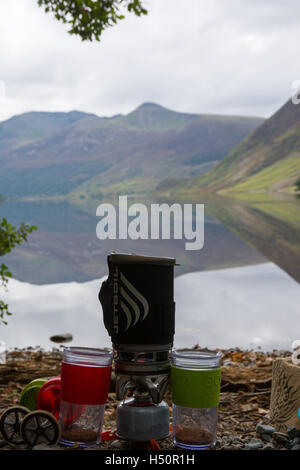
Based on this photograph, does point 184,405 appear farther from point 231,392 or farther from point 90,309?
point 90,309

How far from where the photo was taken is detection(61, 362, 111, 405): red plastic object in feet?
15.3

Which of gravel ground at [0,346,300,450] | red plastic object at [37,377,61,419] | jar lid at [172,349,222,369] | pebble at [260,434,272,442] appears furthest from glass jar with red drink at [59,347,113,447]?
pebble at [260,434,272,442]

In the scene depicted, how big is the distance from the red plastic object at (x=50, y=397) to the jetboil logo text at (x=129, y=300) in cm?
96

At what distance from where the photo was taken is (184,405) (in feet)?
15.3

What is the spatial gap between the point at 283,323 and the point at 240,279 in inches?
365

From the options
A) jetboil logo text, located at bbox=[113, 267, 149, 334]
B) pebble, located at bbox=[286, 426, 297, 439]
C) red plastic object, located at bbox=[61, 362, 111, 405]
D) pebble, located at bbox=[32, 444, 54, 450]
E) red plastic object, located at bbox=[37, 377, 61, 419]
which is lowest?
pebble, located at bbox=[286, 426, 297, 439]

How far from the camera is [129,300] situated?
4.66 m

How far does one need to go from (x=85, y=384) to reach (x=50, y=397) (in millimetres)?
548

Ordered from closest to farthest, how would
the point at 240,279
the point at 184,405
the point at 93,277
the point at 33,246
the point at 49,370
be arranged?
the point at 184,405 → the point at 49,370 → the point at 240,279 → the point at 93,277 → the point at 33,246

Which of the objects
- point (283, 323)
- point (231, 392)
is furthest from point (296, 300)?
point (231, 392)

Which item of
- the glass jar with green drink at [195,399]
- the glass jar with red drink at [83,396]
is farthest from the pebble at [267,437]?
the glass jar with red drink at [83,396]

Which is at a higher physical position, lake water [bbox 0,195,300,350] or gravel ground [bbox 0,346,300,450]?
lake water [bbox 0,195,300,350]

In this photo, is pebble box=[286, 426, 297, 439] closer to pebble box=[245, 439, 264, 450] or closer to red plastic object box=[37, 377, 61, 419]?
pebble box=[245, 439, 264, 450]

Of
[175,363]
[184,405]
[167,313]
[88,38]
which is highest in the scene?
[88,38]
